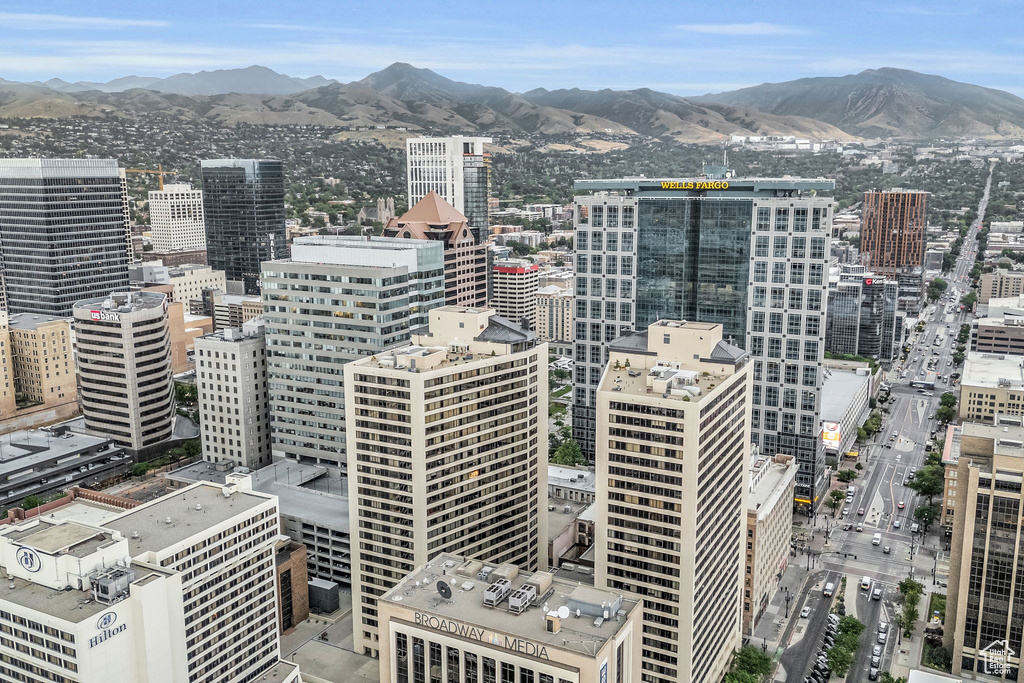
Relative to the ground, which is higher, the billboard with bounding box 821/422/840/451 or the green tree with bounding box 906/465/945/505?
the billboard with bounding box 821/422/840/451

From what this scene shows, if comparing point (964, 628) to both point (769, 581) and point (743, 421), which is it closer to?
point (769, 581)

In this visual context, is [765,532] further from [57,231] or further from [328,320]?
[57,231]

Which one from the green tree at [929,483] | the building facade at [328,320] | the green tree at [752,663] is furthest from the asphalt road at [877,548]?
the building facade at [328,320]

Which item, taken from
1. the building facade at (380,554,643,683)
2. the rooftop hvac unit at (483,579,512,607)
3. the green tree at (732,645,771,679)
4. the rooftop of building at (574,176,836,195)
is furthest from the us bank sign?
the rooftop of building at (574,176,836,195)

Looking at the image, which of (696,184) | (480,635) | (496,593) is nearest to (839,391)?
(696,184)

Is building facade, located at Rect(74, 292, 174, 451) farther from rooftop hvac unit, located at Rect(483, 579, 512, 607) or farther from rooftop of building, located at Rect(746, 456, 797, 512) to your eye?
rooftop of building, located at Rect(746, 456, 797, 512)

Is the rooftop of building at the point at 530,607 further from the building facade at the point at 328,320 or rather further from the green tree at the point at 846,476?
the green tree at the point at 846,476

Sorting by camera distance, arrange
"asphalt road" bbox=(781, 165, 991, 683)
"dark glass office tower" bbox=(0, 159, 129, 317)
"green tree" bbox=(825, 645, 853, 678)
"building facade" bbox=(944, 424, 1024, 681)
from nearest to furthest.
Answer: "building facade" bbox=(944, 424, 1024, 681) < "green tree" bbox=(825, 645, 853, 678) < "asphalt road" bbox=(781, 165, 991, 683) < "dark glass office tower" bbox=(0, 159, 129, 317)
